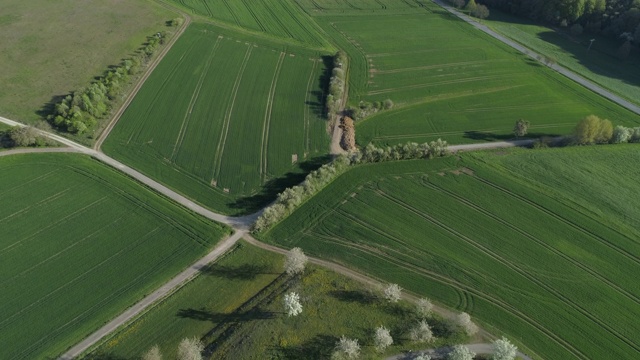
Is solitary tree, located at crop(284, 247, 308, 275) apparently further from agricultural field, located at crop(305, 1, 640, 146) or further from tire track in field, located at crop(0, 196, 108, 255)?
tire track in field, located at crop(0, 196, 108, 255)

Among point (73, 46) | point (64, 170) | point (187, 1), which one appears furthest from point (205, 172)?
point (187, 1)

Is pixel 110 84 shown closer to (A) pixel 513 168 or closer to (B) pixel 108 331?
(B) pixel 108 331

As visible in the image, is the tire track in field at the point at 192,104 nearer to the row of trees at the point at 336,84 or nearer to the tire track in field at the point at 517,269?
the row of trees at the point at 336,84

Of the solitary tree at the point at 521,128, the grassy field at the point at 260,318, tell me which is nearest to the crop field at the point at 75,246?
the grassy field at the point at 260,318

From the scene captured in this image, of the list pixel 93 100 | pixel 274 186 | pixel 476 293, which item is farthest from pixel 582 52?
pixel 93 100

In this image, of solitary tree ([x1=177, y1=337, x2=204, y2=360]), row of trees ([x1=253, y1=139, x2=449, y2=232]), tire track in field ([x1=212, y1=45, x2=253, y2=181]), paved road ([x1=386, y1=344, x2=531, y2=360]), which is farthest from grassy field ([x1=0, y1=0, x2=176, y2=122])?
paved road ([x1=386, y1=344, x2=531, y2=360])

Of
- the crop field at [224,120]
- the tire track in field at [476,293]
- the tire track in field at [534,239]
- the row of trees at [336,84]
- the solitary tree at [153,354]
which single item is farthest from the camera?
the row of trees at [336,84]
